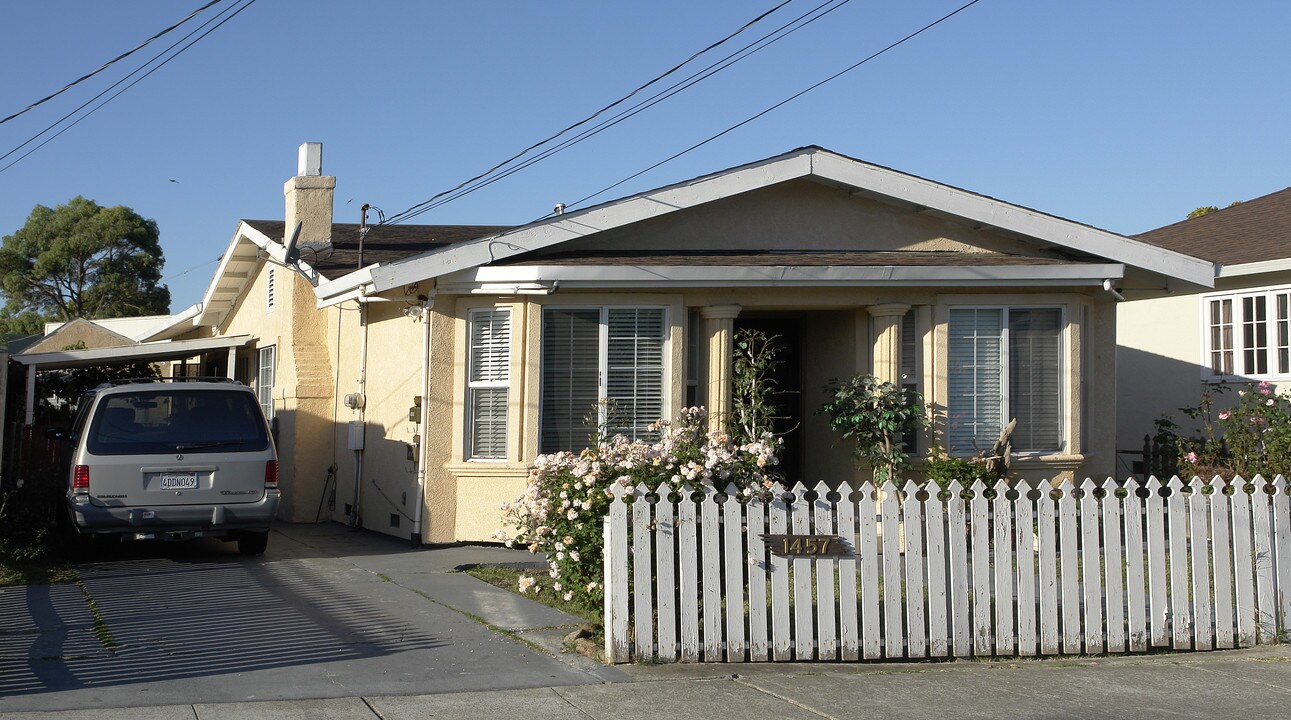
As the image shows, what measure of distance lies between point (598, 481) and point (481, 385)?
4.28 m

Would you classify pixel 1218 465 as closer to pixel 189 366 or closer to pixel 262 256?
pixel 262 256

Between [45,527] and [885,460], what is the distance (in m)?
7.94

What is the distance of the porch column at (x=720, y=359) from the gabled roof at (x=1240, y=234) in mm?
8005

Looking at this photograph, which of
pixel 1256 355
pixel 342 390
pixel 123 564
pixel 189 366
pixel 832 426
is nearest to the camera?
pixel 123 564

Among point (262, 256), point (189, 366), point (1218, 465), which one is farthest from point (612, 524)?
point (189, 366)

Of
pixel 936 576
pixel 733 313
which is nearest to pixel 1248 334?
pixel 733 313

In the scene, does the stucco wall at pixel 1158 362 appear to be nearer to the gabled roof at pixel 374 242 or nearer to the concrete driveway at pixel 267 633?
the gabled roof at pixel 374 242

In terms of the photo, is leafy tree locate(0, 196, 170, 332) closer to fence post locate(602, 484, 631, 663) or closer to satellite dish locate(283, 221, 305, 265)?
satellite dish locate(283, 221, 305, 265)

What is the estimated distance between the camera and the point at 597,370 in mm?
11945

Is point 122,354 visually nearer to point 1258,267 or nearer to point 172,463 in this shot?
point 172,463

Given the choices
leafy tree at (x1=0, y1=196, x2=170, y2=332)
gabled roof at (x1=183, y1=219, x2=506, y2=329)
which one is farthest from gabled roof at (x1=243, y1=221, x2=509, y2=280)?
leafy tree at (x1=0, y1=196, x2=170, y2=332)

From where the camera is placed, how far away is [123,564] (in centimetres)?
1120

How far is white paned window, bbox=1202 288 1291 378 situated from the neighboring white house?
0.5 inches

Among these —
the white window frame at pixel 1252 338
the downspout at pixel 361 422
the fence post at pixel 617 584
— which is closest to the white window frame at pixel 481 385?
the downspout at pixel 361 422
